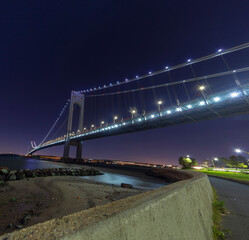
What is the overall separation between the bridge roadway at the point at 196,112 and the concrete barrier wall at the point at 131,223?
95.3ft

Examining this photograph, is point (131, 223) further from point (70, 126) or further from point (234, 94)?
point (70, 126)

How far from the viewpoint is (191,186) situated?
242 cm

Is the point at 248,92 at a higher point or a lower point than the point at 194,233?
higher

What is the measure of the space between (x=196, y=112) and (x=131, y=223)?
33.7 meters

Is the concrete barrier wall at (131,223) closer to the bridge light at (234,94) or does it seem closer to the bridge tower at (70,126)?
the bridge light at (234,94)

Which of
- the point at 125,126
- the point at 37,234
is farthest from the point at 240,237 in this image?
the point at 125,126

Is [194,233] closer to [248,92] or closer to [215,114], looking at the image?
[248,92]

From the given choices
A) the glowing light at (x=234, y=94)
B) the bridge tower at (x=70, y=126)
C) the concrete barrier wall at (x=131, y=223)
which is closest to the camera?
the concrete barrier wall at (x=131, y=223)

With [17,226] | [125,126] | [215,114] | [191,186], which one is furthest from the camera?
[125,126]

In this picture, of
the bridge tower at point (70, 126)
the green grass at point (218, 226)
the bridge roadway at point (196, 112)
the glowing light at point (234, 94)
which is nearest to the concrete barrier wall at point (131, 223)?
the green grass at point (218, 226)

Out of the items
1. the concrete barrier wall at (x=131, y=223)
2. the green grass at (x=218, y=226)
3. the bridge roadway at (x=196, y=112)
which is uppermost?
the bridge roadway at (x=196, y=112)

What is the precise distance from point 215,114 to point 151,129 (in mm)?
18145

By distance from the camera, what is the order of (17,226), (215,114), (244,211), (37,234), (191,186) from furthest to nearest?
(215,114) → (244,211) → (17,226) → (191,186) → (37,234)

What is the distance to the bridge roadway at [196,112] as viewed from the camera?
24.7 metres
